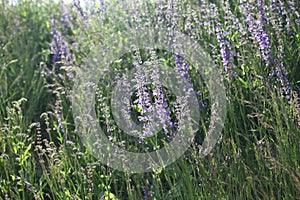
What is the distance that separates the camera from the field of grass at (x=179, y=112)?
2400mm

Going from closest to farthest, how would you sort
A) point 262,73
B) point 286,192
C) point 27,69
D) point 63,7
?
point 286,192, point 262,73, point 27,69, point 63,7

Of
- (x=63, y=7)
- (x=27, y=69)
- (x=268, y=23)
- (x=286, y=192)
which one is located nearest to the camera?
(x=286, y=192)

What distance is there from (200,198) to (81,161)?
0.95 meters

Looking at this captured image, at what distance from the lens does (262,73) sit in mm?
2787

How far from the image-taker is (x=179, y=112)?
2.50 metres

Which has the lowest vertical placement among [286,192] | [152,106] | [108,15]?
[286,192]

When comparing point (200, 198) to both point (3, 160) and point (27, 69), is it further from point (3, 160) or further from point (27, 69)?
point (27, 69)

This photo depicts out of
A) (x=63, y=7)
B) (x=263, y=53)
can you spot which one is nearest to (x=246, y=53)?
(x=263, y=53)

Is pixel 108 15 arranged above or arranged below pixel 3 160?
above

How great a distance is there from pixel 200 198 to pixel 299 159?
1.66 ft

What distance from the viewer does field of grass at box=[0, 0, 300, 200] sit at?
2.40m

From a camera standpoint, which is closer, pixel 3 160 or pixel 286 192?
pixel 286 192

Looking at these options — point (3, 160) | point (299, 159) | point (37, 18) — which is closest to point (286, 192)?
point (299, 159)

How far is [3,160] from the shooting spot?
2.97 m
